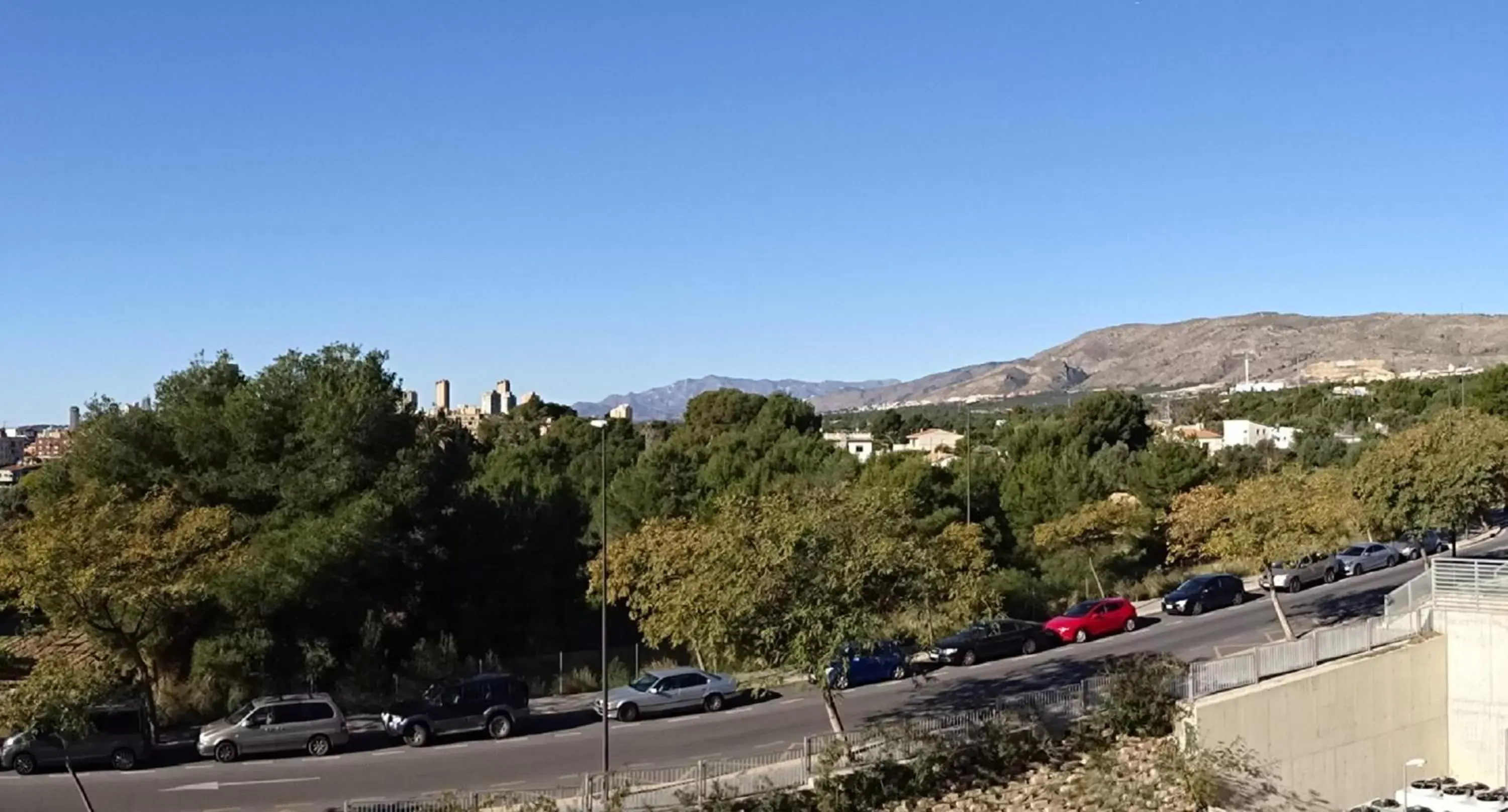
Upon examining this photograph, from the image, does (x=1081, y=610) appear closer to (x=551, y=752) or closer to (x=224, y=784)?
(x=551, y=752)

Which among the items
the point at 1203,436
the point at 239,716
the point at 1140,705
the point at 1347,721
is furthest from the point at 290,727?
the point at 1203,436

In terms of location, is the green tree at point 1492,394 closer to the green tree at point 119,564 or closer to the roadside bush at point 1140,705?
the roadside bush at point 1140,705

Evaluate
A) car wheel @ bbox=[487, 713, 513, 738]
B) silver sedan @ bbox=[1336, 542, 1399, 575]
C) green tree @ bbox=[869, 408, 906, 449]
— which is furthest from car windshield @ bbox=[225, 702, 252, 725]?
green tree @ bbox=[869, 408, 906, 449]

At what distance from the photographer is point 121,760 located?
72.7 ft

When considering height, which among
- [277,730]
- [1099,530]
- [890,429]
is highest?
[890,429]

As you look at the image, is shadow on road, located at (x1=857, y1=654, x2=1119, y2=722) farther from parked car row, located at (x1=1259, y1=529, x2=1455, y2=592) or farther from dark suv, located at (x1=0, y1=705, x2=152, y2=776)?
dark suv, located at (x1=0, y1=705, x2=152, y2=776)

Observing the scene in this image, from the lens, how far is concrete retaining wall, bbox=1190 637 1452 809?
22938 millimetres

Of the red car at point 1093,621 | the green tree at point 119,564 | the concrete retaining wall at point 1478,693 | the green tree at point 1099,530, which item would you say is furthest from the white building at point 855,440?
the green tree at point 119,564

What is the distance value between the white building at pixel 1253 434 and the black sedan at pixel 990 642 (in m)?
53.9

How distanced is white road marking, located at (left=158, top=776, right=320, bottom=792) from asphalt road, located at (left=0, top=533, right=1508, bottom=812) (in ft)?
0.12

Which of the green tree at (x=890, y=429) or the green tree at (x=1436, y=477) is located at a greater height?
the green tree at (x=890, y=429)

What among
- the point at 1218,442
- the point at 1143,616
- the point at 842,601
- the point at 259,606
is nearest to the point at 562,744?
the point at 842,601

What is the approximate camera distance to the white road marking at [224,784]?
67.8 feet

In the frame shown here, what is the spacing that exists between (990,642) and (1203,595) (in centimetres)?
888
